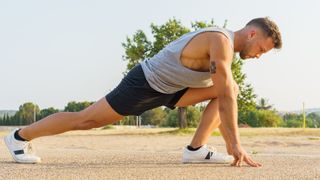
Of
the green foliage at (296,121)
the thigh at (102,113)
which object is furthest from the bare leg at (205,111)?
the green foliage at (296,121)

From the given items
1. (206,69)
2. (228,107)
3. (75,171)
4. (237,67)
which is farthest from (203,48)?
(237,67)

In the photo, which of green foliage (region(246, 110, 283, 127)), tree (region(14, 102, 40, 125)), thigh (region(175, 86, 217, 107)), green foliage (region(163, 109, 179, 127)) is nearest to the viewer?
thigh (region(175, 86, 217, 107))

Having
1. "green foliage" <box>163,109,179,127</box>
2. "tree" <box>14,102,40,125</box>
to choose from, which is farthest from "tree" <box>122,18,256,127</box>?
"tree" <box>14,102,40,125</box>

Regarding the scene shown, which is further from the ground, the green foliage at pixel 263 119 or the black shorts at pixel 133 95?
the black shorts at pixel 133 95

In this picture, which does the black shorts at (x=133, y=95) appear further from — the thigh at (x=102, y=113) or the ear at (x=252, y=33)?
the ear at (x=252, y=33)

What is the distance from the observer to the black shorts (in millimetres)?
4496

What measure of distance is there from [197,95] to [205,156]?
0.57m

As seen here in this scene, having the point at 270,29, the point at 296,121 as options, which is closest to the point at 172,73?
the point at 270,29

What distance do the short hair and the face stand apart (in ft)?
0.10

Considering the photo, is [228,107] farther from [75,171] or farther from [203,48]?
[75,171]

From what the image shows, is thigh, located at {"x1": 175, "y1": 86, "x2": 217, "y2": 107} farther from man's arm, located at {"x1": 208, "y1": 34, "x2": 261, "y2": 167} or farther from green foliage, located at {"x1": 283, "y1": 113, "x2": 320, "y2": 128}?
green foliage, located at {"x1": 283, "y1": 113, "x2": 320, "y2": 128}

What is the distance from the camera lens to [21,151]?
482cm

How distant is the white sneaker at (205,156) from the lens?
4.74m

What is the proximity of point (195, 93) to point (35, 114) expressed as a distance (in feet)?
195
